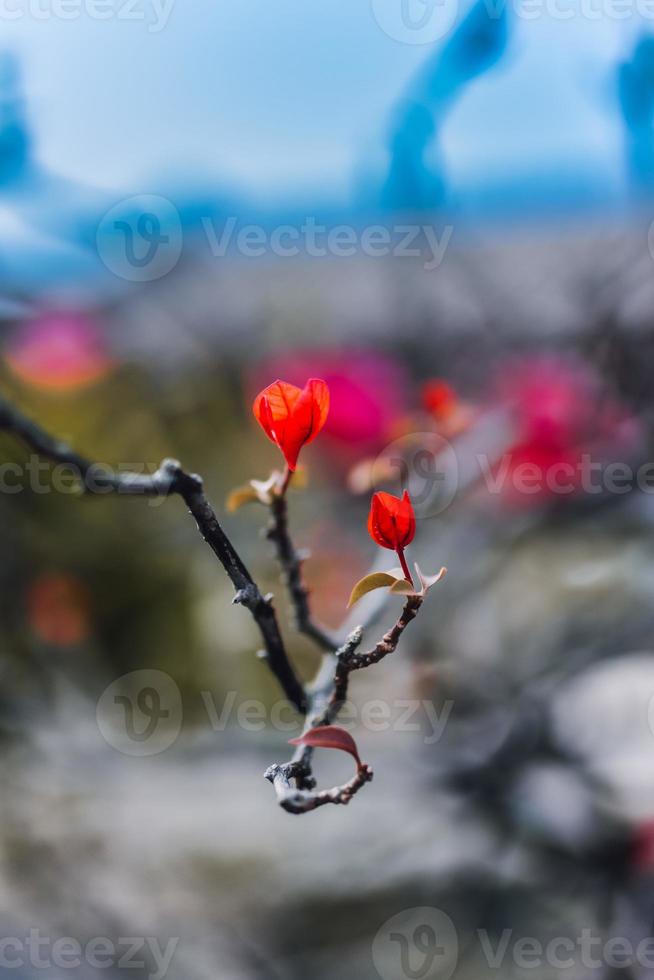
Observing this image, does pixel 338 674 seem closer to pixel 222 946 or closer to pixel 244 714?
pixel 244 714

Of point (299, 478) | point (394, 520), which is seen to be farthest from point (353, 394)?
point (394, 520)

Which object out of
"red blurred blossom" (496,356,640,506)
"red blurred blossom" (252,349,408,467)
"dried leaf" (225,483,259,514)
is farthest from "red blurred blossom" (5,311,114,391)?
"dried leaf" (225,483,259,514)

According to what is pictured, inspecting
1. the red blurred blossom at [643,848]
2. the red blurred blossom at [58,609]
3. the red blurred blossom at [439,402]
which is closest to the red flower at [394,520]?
the red blurred blossom at [439,402]

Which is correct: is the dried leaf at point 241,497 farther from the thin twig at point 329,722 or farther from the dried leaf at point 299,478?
the thin twig at point 329,722

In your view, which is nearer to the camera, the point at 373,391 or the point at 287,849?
the point at 373,391

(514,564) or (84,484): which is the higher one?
(514,564)

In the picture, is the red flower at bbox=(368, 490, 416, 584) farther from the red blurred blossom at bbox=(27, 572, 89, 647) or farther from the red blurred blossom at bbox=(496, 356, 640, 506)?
the red blurred blossom at bbox=(27, 572, 89, 647)

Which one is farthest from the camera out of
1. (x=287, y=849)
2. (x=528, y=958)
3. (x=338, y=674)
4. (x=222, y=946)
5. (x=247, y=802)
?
(x=247, y=802)

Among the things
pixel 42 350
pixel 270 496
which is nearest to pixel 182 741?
pixel 42 350

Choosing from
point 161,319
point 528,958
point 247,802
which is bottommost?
point 528,958
